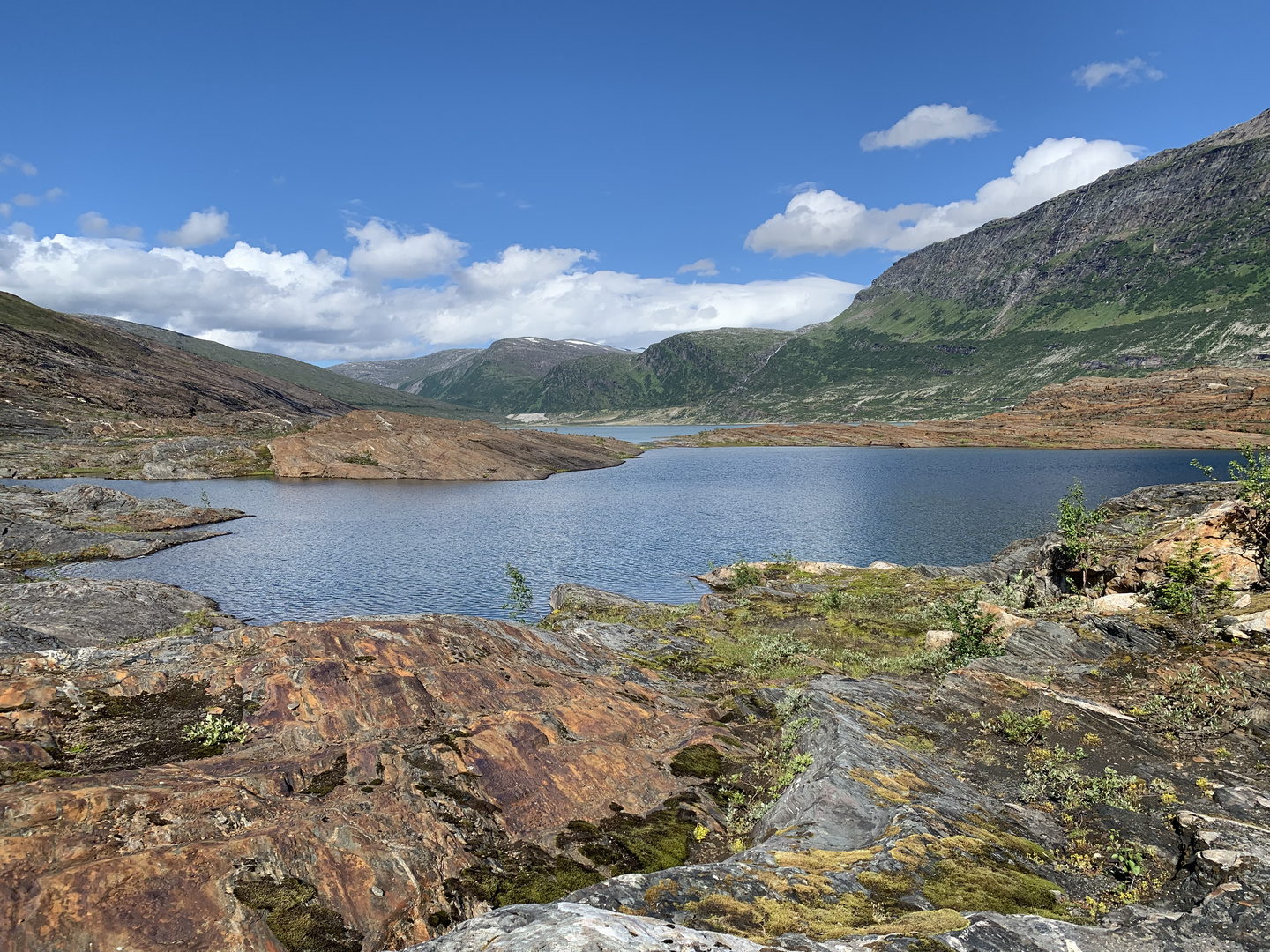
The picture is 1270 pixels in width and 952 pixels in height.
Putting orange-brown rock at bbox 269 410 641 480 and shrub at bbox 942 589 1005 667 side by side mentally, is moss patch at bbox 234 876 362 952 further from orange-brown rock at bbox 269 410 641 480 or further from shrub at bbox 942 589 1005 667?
orange-brown rock at bbox 269 410 641 480

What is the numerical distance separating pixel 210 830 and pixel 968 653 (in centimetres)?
3031

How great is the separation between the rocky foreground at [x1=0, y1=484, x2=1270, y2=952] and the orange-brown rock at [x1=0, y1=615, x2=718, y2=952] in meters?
0.07

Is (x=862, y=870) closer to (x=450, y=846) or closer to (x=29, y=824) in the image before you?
(x=450, y=846)

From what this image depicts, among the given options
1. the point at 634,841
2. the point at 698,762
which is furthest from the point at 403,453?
the point at 634,841

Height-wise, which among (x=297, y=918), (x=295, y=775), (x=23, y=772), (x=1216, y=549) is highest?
(x=1216, y=549)

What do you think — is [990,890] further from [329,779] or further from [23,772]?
[23,772]

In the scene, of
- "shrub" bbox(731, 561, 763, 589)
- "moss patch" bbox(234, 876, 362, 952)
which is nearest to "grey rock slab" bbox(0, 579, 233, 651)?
"moss patch" bbox(234, 876, 362, 952)

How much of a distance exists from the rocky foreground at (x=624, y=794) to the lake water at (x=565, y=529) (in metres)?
32.2

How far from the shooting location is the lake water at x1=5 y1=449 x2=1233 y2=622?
58853mm

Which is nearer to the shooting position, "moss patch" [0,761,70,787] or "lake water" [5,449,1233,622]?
"moss patch" [0,761,70,787]

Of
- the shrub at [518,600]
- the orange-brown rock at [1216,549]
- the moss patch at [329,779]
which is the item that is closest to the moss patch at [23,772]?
the moss patch at [329,779]

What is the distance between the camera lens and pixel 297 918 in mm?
10281

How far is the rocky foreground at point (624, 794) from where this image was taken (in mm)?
9578

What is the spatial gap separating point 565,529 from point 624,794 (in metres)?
73.1
